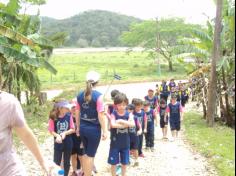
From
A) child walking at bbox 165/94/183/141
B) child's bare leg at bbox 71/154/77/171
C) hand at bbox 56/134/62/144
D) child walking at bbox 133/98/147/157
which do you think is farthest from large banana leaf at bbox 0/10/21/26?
hand at bbox 56/134/62/144

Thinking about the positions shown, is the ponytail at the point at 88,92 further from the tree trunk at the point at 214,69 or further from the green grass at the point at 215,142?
the tree trunk at the point at 214,69

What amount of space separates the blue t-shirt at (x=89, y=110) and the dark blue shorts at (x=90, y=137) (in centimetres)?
7

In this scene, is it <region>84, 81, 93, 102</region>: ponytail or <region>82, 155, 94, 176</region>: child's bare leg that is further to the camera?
<region>82, 155, 94, 176</region>: child's bare leg

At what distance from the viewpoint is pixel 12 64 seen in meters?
14.5

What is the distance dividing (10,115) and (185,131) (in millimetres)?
11351

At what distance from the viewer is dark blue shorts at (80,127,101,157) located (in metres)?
6.56

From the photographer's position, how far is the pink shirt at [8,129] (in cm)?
331

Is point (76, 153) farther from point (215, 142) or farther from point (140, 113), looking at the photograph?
point (215, 142)

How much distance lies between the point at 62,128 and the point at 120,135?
95cm

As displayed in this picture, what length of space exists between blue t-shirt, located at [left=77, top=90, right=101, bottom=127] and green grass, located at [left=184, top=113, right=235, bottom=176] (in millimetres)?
2815

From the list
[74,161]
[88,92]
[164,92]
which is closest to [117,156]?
[74,161]

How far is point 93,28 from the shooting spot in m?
119

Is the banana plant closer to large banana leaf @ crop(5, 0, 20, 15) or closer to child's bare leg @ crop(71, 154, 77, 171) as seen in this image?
large banana leaf @ crop(5, 0, 20, 15)

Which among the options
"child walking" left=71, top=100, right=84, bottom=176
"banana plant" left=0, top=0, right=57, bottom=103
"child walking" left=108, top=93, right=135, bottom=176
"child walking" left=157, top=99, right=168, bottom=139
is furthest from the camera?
"child walking" left=157, top=99, right=168, bottom=139
